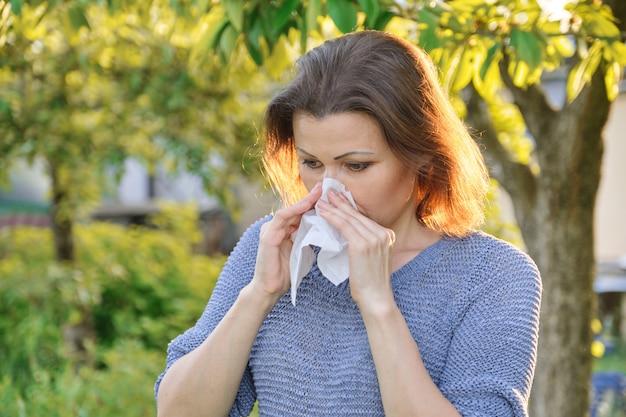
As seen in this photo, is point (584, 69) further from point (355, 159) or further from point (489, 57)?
point (355, 159)

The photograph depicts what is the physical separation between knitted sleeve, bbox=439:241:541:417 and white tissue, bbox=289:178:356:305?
0.27 meters

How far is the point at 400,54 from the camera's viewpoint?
6.19 ft

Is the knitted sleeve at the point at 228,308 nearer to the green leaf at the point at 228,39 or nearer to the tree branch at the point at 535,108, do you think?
the green leaf at the point at 228,39

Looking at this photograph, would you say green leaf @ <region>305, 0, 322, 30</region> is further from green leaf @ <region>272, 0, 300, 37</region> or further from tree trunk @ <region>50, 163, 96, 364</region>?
tree trunk @ <region>50, 163, 96, 364</region>

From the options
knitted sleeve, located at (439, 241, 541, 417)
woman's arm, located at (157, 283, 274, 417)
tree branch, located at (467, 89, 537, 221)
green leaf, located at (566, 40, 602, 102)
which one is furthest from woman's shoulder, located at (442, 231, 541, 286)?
tree branch, located at (467, 89, 537, 221)

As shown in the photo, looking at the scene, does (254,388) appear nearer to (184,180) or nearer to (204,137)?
(204,137)

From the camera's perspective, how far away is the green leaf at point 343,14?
219 cm

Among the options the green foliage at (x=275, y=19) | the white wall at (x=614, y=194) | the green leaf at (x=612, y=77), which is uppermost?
the green foliage at (x=275, y=19)

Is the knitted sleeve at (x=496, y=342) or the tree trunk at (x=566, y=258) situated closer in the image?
the knitted sleeve at (x=496, y=342)

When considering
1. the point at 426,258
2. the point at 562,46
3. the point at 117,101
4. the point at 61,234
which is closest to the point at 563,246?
the point at 562,46

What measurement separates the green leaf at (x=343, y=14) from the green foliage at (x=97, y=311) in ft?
6.59

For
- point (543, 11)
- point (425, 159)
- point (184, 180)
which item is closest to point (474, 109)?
point (543, 11)

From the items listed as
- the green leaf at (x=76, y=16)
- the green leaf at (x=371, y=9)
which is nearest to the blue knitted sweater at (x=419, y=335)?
the green leaf at (x=371, y=9)

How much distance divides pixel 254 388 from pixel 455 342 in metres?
0.49
